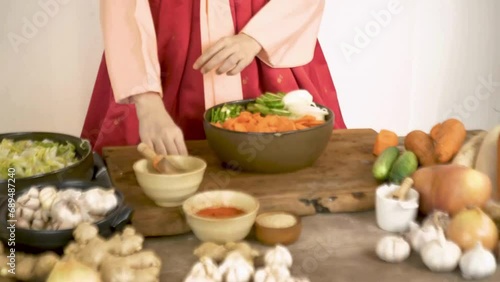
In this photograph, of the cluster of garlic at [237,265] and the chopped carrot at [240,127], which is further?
the chopped carrot at [240,127]

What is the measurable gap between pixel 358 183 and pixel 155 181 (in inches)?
16.1

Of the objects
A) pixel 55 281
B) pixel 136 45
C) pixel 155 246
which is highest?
pixel 136 45

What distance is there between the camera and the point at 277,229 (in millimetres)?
1048

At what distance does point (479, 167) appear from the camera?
122 cm

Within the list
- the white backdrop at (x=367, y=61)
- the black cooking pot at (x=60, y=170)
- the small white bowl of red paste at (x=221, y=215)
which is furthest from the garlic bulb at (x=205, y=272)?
the white backdrop at (x=367, y=61)

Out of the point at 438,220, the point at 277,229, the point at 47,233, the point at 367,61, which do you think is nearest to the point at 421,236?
the point at 438,220

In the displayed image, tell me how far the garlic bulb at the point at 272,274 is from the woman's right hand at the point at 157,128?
455mm

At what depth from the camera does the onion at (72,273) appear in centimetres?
81

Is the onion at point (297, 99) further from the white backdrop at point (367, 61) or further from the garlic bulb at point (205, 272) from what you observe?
the white backdrop at point (367, 61)

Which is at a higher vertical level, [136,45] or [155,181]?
[136,45]

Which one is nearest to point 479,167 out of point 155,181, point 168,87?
point 155,181

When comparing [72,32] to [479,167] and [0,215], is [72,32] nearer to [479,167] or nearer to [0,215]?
[0,215]

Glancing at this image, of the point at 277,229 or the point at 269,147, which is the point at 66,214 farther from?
the point at 269,147

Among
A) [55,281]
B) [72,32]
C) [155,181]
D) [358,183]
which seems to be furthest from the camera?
[72,32]
